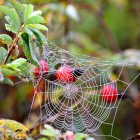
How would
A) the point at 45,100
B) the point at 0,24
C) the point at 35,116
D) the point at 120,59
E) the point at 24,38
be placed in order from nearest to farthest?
1. the point at 24,38
2. the point at 45,100
3. the point at 35,116
4. the point at 120,59
5. the point at 0,24

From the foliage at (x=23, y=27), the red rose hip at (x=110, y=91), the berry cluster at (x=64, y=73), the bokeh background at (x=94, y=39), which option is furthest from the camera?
the bokeh background at (x=94, y=39)

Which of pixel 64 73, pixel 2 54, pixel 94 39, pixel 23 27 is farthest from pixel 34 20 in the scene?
pixel 94 39

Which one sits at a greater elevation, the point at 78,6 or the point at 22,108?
the point at 78,6

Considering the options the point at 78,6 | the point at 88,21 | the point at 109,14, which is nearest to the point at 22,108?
the point at 78,6

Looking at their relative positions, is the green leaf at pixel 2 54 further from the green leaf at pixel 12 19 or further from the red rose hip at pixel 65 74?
the red rose hip at pixel 65 74

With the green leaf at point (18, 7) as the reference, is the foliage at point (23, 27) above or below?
below

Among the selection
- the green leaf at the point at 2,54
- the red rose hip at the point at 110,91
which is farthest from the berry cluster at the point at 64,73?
the green leaf at the point at 2,54

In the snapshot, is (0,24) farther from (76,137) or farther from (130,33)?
(76,137)

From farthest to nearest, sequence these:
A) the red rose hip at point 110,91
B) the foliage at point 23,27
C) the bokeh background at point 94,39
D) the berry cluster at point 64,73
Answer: the bokeh background at point 94,39 < the red rose hip at point 110,91 < the berry cluster at point 64,73 < the foliage at point 23,27
